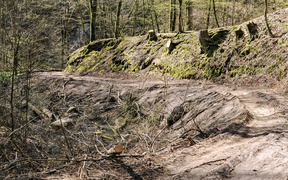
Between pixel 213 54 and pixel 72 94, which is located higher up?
pixel 213 54

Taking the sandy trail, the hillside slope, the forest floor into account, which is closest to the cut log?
the forest floor

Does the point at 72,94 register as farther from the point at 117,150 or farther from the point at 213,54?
the point at 117,150

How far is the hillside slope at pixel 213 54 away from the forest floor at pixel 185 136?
29.5 inches

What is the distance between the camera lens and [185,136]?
7.41 metres

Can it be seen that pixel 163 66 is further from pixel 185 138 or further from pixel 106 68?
pixel 185 138

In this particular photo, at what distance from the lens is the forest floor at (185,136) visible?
4.80 m

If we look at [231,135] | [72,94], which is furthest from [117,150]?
[72,94]

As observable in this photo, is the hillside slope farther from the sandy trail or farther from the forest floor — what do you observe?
the sandy trail

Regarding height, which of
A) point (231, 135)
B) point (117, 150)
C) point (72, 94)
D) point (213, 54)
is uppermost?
point (213, 54)

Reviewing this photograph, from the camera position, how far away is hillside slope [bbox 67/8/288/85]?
10414mm

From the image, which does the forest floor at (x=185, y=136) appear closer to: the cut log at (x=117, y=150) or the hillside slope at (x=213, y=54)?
the cut log at (x=117, y=150)

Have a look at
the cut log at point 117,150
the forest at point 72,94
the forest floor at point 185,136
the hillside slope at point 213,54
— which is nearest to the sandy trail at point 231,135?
the forest floor at point 185,136

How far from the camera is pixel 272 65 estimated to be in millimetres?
9992

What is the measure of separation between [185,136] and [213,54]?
19.5 feet
